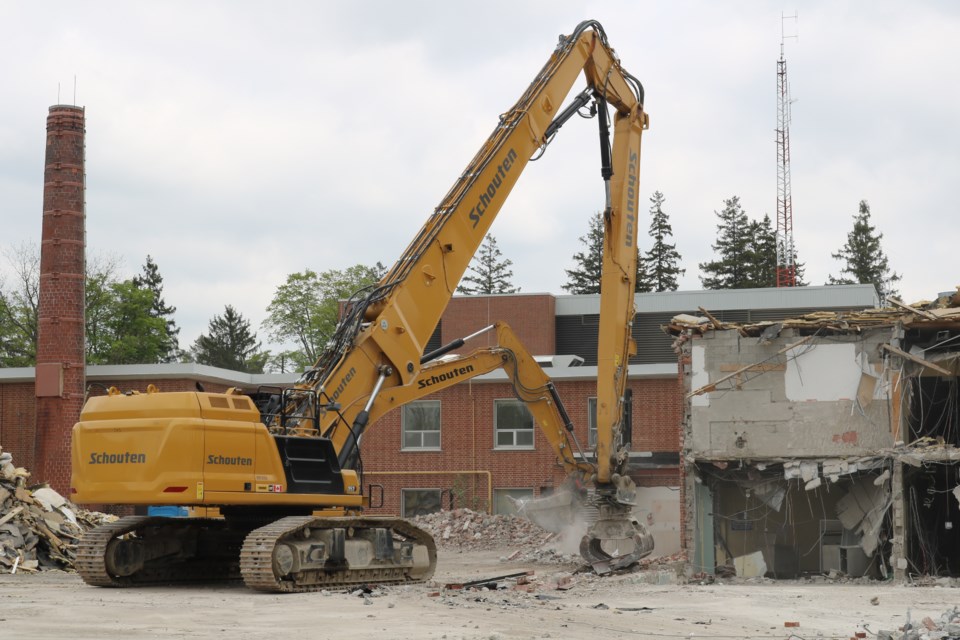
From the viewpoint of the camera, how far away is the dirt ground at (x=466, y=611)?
1377cm

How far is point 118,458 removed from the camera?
17844 mm

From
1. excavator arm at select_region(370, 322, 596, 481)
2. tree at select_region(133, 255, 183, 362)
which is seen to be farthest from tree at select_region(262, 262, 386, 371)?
excavator arm at select_region(370, 322, 596, 481)

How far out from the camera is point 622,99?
81.1 feet

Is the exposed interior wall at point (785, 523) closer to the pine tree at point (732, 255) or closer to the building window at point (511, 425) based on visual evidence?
the building window at point (511, 425)

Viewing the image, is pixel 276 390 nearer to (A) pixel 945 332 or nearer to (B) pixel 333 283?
(A) pixel 945 332

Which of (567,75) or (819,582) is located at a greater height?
(567,75)

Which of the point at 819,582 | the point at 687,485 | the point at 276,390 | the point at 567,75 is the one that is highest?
the point at 567,75

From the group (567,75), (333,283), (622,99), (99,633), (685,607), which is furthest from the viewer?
(333,283)

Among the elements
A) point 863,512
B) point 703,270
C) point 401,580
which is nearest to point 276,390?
point 401,580

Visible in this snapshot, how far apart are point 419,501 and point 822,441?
2087cm

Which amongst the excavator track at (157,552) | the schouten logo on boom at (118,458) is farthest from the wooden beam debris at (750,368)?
the schouten logo on boom at (118,458)

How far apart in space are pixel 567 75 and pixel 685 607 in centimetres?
993

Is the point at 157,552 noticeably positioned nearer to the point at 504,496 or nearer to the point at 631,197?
the point at 631,197

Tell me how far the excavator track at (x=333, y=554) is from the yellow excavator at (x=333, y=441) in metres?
0.03
